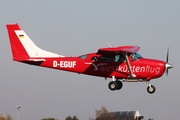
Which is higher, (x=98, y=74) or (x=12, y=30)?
(x=12, y=30)

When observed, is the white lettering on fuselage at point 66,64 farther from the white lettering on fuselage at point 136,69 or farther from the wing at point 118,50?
the wing at point 118,50

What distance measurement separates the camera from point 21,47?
152 ft

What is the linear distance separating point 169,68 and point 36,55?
9.69 metres

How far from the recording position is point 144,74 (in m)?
42.8

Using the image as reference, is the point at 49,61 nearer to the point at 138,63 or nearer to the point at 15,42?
the point at 15,42

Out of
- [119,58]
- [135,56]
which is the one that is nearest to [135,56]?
[135,56]

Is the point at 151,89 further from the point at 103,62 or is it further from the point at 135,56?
the point at 103,62

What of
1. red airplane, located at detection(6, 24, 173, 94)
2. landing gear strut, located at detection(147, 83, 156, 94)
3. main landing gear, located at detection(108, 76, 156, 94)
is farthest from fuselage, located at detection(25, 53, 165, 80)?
landing gear strut, located at detection(147, 83, 156, 94)

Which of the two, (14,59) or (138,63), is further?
(14,59)

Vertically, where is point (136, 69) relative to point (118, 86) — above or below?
above

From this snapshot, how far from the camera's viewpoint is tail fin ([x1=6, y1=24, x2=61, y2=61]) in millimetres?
45969

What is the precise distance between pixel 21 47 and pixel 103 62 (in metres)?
6.61

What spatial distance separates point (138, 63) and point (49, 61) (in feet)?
21.2

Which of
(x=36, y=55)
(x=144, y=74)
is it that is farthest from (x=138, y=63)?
(x=36, y=55)
